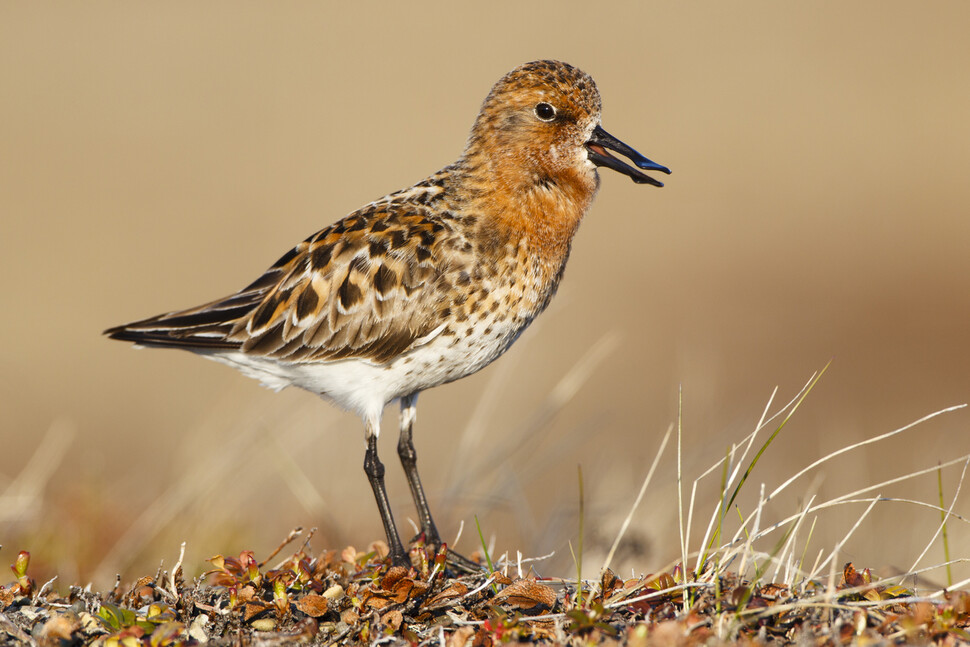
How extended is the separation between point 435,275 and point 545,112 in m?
0.97

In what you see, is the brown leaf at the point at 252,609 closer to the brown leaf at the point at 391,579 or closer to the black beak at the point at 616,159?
the brown leaf at the point at 391,579

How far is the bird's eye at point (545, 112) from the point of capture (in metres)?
5.10

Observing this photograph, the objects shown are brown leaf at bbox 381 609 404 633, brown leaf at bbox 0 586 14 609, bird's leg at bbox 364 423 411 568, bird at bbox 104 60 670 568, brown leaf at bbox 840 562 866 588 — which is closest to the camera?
brown leaf at bbox 381 609 404 633

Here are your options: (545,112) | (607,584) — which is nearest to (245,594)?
(607,584)

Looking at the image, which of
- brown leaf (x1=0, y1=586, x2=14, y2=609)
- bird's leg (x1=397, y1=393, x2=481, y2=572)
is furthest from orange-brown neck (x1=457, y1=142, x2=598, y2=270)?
brown leaf (x1=0, y1=586, x2=14, y2=609)

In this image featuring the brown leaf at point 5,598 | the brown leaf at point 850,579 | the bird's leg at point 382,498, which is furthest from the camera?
the bird's leg at point 382,498

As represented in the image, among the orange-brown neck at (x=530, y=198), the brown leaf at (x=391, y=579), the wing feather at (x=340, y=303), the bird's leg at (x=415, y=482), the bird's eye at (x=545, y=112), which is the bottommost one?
the bird's leg at (x=415, y=482)

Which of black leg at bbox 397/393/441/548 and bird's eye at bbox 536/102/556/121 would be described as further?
bird's eye at bbox 536/102/556/121

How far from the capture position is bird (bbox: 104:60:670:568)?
16.1 ft

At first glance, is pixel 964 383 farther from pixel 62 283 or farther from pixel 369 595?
pixel 62 283

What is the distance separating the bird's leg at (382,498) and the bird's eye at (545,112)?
1715mm

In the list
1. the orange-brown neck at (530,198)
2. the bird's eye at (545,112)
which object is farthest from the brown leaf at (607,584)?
the bird's eye at (545,112)

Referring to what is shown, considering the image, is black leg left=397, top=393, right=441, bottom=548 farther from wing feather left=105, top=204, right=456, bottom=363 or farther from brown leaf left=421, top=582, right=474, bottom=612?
brown leaf left=421, top=582, right=474, bottom=612

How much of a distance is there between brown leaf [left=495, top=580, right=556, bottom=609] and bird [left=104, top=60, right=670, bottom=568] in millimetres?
1166
